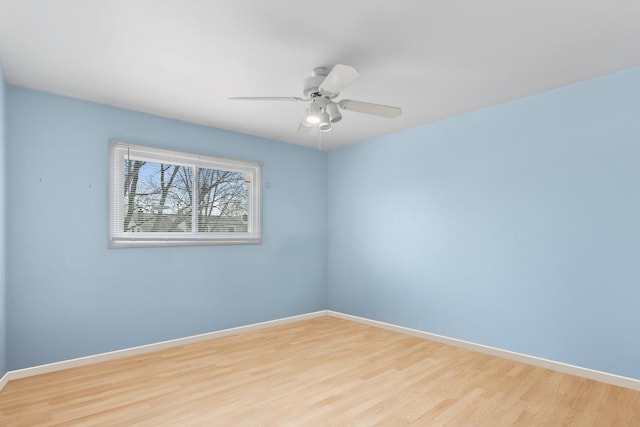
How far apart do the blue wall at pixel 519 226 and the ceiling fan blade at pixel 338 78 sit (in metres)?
1.96

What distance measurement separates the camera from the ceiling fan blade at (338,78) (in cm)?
207

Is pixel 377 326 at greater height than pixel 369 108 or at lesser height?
lesser

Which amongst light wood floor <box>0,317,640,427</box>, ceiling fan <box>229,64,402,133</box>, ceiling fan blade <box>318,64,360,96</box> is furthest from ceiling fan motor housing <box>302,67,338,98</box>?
light wood floor <box>0,317,640,427</box>

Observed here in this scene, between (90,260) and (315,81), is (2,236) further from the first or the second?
(315,81)

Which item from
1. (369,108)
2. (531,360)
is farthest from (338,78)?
(531,360)

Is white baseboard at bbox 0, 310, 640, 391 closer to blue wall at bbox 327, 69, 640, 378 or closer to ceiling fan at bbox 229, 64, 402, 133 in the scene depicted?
blue wall at bbox 327, 69, 640, 378

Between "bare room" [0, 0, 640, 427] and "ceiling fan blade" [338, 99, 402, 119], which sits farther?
"ceiling fan blade" [338, 99, 402, 119]

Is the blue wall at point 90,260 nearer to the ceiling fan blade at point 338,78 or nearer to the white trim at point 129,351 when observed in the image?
the white trim at point 129,351

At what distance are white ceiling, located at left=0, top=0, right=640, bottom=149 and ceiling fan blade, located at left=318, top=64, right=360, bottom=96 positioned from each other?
27 centimetres

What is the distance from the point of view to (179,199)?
3.80 m

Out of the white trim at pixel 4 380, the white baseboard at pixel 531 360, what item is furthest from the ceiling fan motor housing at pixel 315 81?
the white trim at pixel 4 380

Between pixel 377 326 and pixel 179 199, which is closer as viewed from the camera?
pixel 179 199

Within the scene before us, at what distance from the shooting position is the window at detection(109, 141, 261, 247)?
341cm

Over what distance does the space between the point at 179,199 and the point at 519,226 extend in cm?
346
